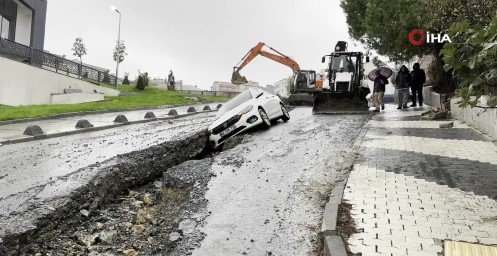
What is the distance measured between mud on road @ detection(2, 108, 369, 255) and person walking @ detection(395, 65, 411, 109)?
37.5 feet

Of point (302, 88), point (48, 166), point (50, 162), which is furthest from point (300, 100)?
point (48, 166)

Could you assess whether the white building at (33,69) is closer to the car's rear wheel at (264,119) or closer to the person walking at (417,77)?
the car's rear wheel at (264,119)

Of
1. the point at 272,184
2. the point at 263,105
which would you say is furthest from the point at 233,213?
the point at 263,105

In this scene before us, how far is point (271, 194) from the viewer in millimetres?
6051

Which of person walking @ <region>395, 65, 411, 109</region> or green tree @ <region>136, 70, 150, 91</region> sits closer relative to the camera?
person walking @ <region>395, 65, 411, 109</region>

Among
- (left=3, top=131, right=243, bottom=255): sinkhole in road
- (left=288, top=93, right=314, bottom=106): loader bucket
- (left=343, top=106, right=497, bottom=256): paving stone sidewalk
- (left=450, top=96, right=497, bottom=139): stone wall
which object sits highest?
(left=288, top=93, right=314, bottom=106): loader bucket

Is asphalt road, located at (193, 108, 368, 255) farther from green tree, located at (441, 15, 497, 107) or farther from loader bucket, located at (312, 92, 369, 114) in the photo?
loader bucket, located at (312, 92, 369, 114)

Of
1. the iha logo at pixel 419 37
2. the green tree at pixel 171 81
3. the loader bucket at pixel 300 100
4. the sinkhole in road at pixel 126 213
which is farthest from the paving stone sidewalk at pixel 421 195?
the green tree at pixel 171 81

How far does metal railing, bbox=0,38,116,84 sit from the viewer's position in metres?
22.9

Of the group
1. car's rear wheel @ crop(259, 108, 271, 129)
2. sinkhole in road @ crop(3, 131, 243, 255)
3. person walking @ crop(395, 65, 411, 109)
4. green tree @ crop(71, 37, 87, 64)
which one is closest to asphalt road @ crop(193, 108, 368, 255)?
sinkhole in road @ crop(3, 131, 243, 255)

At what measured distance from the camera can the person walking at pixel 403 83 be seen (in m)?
18.9

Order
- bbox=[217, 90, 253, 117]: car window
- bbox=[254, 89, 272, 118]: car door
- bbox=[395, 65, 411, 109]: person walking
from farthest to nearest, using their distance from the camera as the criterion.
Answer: bbox=[395, 65, 411, 109]: person walking < bbox=[254, 89, 272, 118]: car door < bbox=[217, 90, 253, 117]: car window

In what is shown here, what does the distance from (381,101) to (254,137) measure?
9.85 meters

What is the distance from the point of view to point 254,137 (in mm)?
11094
